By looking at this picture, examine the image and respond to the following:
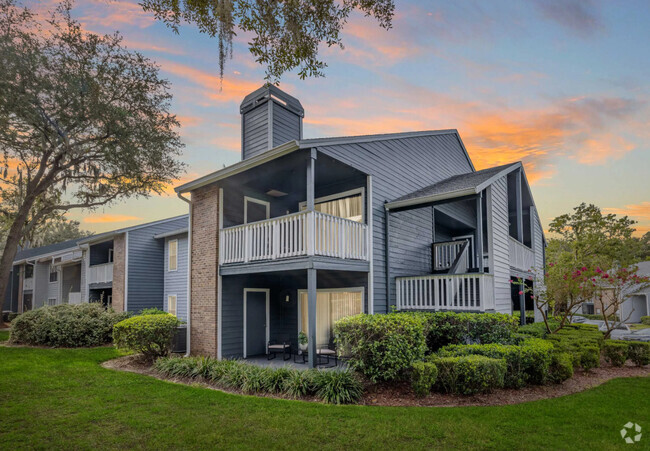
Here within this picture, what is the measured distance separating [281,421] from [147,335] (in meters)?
6.26

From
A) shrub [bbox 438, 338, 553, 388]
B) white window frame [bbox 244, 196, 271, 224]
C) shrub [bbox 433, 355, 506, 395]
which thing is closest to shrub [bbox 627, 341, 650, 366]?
shrub [bbox 438, 338, 553, 388]

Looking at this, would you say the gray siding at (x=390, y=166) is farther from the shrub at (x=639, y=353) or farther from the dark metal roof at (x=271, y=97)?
the shrub at (x=639, y=353)

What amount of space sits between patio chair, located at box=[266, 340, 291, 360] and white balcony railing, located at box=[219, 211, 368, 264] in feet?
8.50

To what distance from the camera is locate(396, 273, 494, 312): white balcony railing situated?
32.4 ft

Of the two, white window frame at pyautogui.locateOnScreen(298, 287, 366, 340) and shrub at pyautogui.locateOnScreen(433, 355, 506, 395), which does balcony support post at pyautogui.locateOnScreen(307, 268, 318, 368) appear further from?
shrub at pyautogui.locateOnScreen(433, 355, 506, 395)

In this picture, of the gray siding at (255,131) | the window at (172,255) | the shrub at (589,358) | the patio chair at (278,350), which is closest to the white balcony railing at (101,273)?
the window at (172,255)

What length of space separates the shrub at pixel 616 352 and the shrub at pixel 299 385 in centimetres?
791

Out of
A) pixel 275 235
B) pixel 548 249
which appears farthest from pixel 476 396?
pixel 548 249

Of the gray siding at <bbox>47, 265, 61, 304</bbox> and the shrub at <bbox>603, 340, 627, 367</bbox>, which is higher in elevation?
the gray siding at <bbox>47, 265, 61, 304</bbox>

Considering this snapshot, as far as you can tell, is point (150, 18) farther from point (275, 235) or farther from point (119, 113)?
point (119, 113)

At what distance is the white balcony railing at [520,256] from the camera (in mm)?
12955

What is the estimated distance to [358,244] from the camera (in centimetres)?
1025

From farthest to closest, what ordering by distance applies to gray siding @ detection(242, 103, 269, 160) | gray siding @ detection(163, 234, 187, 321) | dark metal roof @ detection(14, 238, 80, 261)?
dark metal roof @ detection(14, 238, 80, 261) → gray siding @ detection(163, 234, 187, 321) → gray siding @ detection(242, 103, 269, 160)

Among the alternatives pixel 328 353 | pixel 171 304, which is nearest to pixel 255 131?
pixel 328 353
